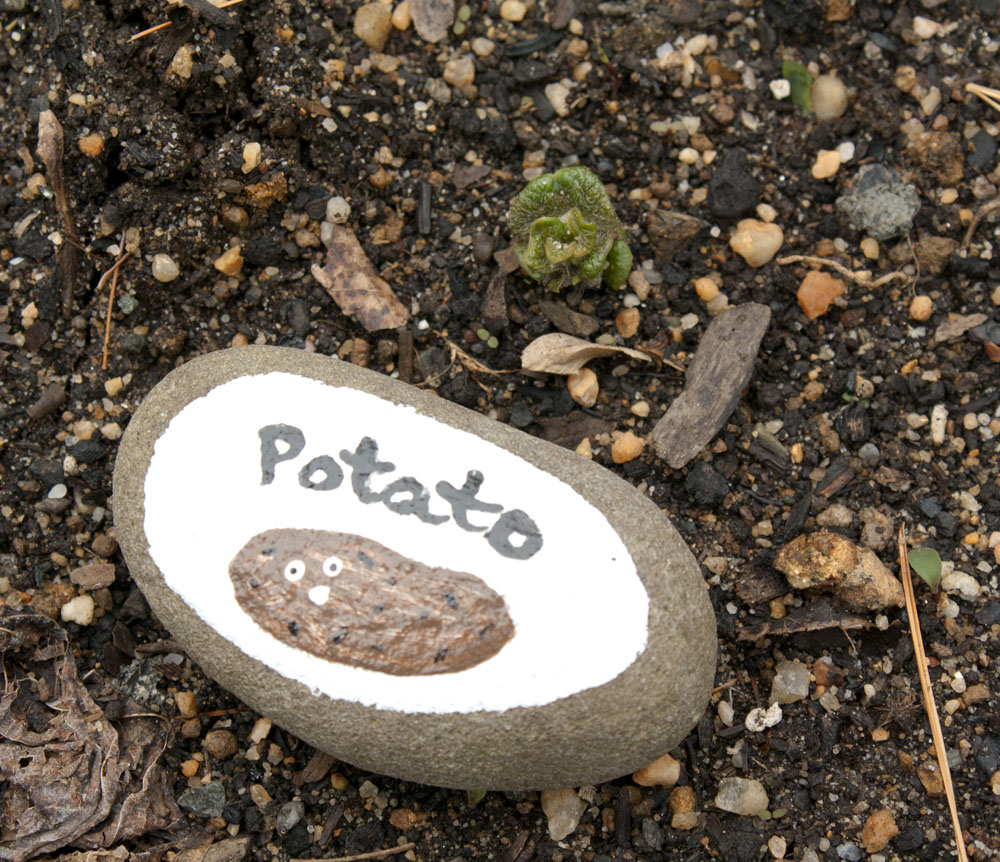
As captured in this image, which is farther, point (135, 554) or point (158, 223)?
point (158, 223)

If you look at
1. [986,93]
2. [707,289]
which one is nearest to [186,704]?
[707,289]

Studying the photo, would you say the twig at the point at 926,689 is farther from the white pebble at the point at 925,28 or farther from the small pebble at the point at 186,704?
the small pebble at the point at 186,704

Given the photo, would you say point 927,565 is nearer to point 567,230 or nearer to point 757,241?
point 757,241

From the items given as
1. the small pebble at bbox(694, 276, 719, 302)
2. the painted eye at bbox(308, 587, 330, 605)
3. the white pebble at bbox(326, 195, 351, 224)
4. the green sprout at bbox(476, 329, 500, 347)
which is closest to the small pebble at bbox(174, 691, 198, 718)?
the painted eye at bbox(308, 587, 330, 605)

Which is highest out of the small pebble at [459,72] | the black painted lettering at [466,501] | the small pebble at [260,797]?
the small pebble at [459,72]

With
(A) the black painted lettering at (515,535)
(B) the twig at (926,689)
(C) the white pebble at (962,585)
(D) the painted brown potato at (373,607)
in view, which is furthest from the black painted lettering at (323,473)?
(C) the white pebble at (962,585)

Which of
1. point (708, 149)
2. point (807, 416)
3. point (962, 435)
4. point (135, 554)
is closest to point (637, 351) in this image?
point (807, 416)

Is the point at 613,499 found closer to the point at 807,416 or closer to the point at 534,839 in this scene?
the point at 807,416
